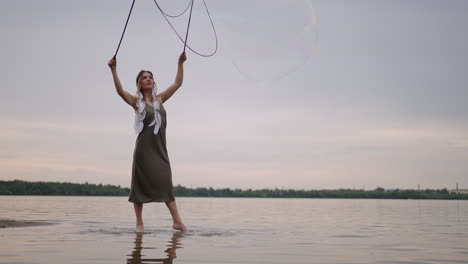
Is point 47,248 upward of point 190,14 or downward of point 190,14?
downward

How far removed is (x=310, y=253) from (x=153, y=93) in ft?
13.8

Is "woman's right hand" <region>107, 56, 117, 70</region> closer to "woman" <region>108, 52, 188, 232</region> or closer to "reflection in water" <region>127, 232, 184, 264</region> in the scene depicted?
"woman" <region>108, 52, 188, 232</region>

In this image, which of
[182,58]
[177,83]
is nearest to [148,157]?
[177,83]

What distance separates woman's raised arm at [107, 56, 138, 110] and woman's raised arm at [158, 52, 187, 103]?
1.82 feet

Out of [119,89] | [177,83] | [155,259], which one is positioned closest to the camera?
[155,259]

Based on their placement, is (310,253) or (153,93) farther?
(153,93)

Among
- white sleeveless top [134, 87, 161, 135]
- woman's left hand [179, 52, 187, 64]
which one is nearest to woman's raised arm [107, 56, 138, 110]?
white sleeveless top [134, 87, 161, 135]

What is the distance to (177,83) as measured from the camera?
10.7m

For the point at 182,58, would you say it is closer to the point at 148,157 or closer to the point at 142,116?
the point at 142,116

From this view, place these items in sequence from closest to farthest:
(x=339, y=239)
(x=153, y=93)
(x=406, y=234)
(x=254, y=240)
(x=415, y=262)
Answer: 1. (x=415, y=262)
2. (x=254, y=240)
3. (x=339, y=239)
4. (x=153, y=93)
5. (x=406, y=234)

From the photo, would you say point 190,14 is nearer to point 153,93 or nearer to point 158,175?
point 153,93

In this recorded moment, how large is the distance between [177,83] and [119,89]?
109cm

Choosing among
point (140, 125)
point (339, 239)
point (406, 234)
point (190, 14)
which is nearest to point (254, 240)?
point (339, 239)

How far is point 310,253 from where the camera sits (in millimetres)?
7625
